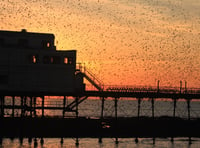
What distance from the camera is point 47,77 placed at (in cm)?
7094

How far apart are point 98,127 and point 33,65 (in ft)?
49.6

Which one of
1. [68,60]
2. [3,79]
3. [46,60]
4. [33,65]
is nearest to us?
[3,79]

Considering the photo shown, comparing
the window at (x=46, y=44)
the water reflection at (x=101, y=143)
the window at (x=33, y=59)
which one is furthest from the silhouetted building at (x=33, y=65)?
the water reflection at (x=101, y=143)

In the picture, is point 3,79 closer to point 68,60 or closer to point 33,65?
point 33,65

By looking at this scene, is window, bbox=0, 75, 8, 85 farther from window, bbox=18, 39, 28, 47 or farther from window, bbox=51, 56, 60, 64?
window, bbox=51, 56, 60, 64

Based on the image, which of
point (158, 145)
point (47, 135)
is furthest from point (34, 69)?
point (158, 145)

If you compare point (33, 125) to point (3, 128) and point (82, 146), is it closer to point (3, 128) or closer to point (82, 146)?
point (3, 128)

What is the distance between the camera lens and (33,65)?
7056 cm

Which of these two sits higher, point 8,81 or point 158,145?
→ point 8,81

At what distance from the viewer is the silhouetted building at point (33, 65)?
7012 centimetres

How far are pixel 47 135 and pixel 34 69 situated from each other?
12070mm

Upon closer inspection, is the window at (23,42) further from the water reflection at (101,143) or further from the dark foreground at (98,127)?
the water reflection at (101,143)

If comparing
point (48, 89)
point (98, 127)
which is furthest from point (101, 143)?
point (48, 89)

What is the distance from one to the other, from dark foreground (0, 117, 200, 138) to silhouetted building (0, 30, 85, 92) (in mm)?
5198
